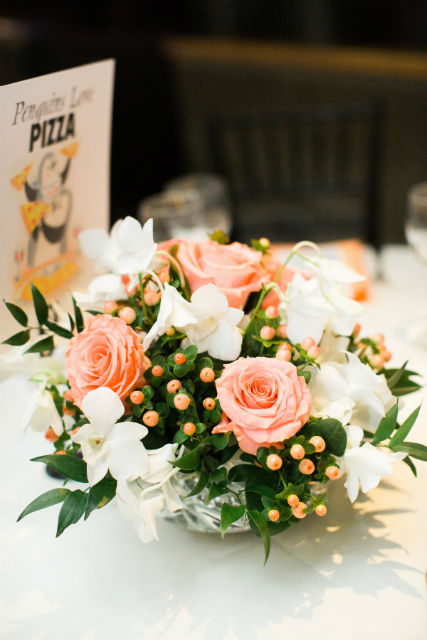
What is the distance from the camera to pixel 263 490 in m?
0.44

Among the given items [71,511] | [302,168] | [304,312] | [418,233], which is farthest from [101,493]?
[302,168]

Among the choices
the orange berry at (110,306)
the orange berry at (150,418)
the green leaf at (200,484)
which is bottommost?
the green leaf at (200,484)

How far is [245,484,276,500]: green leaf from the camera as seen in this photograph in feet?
1.44

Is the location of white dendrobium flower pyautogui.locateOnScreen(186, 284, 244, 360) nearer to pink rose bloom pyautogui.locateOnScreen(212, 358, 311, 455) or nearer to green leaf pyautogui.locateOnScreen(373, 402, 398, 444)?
pink rose bloom pyautogui.locateOnScreen(212, 358, 311, 455)

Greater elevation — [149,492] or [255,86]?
[149,492]

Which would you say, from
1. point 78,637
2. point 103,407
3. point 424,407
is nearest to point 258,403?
point 103,407

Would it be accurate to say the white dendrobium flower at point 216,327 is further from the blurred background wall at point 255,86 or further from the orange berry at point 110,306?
the blurred background wall at point 255,86

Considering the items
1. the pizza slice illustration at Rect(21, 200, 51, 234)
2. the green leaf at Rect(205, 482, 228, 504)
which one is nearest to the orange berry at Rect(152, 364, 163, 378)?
the green leaf at Rect(205, 482, 228, 504)

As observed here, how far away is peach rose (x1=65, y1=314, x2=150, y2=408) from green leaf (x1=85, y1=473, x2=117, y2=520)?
0.23 ft

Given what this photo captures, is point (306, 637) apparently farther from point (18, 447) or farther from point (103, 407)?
point (18, 447)

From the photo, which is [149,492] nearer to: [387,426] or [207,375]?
[207,375]

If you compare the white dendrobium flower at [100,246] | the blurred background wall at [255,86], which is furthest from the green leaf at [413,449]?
the blurred background wall at [255,86]

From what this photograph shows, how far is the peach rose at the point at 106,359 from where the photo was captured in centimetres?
45

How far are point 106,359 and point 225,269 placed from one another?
14 centimetres
